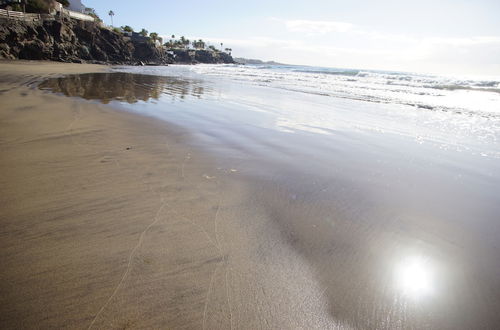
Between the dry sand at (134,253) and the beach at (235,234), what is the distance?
11 mm

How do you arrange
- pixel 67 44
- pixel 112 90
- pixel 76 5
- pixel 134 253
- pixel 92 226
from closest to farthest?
pixel 134 253 → pixel 92 226 → pixel 112 90 → pixel 67 44 → pixel 76 5

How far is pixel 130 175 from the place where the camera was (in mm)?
3314

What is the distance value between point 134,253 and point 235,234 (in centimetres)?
88

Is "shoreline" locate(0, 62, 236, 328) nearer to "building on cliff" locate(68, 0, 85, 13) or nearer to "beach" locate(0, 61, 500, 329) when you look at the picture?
"beach" locate(0, 61, 500, 329)

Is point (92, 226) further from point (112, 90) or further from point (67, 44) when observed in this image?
point (67, 44)

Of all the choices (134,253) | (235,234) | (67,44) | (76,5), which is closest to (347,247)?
(235,234)

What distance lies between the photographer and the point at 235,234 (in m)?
2.39

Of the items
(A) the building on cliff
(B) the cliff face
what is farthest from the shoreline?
(A) the building on cliff

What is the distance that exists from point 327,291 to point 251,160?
106 inches

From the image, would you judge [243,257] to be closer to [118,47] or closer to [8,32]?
[8,32]

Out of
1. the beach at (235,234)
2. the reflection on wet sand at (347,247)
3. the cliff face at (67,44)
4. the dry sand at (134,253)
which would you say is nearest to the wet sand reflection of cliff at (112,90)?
the beach at (235,234)

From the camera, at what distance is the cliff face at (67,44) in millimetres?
27545

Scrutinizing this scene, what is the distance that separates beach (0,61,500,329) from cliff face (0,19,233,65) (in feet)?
109

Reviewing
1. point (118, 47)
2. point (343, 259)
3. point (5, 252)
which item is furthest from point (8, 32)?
point (343, 259)
